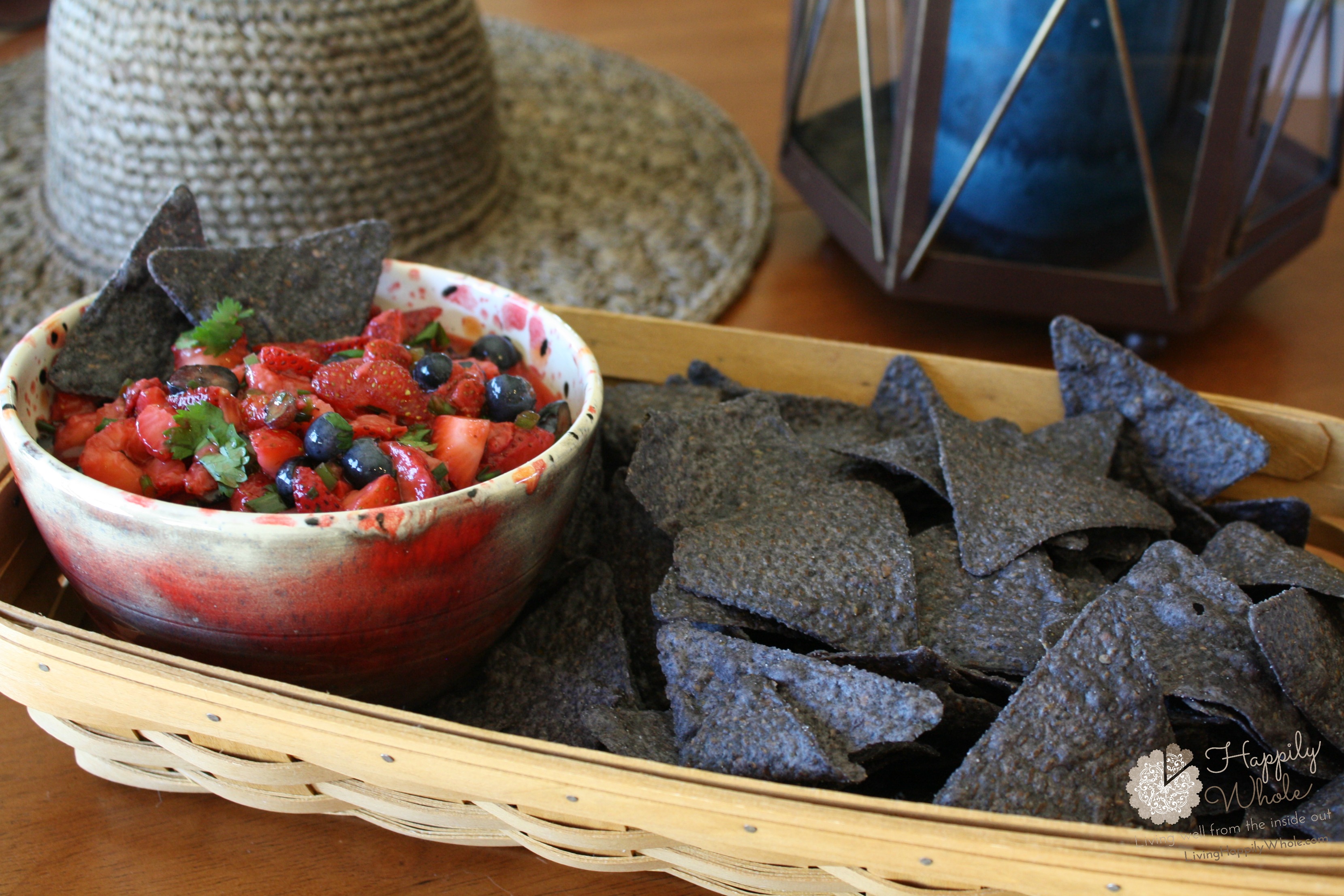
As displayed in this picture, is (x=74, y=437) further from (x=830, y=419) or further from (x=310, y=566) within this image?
(x=830, y=419)

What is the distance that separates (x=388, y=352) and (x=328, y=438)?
4.8 inches

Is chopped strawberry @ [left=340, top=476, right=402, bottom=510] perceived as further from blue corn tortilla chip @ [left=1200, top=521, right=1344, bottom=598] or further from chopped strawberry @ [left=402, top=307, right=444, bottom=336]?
blue corn tortilla chip @ [left=1200, top=521, right=1344, bottom=598]

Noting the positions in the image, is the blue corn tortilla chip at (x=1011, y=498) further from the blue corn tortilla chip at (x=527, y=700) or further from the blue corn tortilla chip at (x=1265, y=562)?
the blue corn tortilla chip at (x=527, y=700)

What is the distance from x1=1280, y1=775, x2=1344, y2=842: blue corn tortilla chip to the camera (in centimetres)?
60

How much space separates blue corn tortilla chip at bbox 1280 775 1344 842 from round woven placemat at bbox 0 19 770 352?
2.80 ft

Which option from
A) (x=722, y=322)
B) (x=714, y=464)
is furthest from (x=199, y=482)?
(x=722, y=322)

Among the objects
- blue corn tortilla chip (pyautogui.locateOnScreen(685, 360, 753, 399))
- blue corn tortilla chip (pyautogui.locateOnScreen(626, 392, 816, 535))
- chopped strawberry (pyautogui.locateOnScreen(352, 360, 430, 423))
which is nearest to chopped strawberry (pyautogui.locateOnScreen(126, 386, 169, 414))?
chopped strawberry (pyautogui.locateOnScreen(352, 360, 430, 423))

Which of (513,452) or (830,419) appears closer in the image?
(513,452)

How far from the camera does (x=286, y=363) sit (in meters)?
0.75

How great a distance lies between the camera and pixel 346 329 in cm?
86

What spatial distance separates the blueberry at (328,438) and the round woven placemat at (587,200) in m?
0.67

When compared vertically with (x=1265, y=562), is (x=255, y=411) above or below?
above

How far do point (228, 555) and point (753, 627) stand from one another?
0.32m

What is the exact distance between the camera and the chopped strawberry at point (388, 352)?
0.75m
